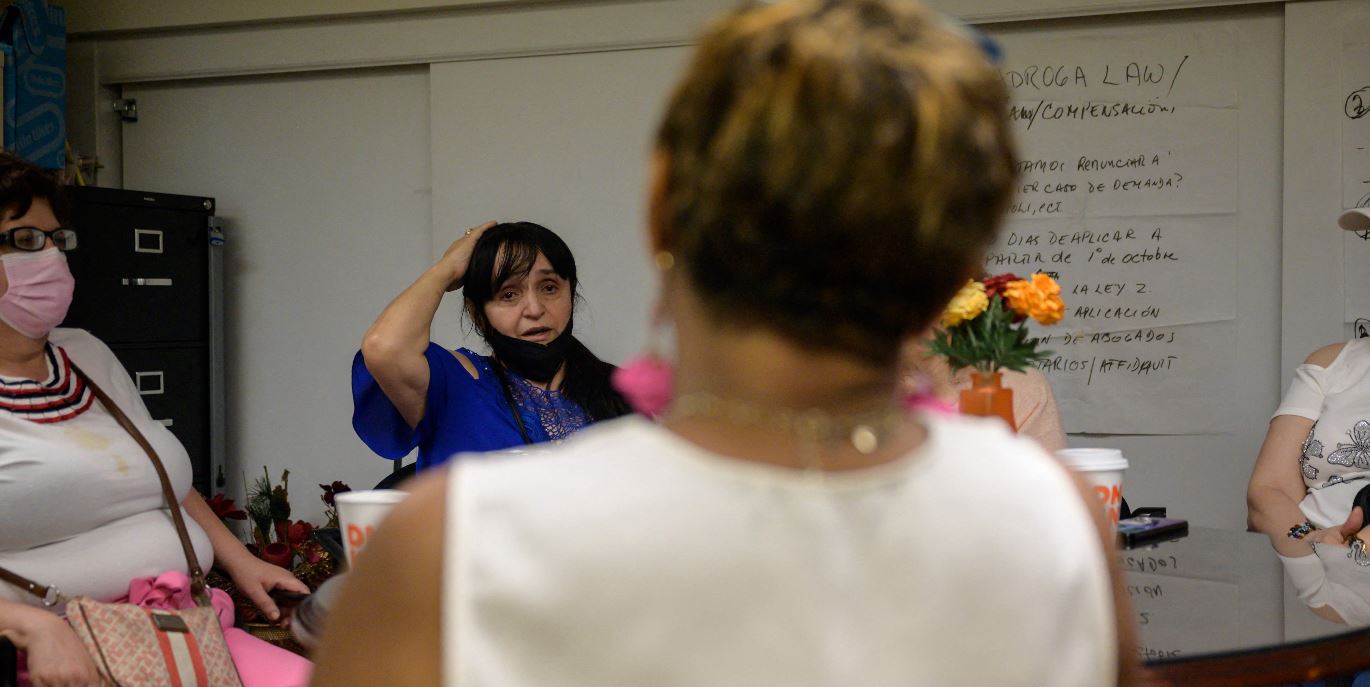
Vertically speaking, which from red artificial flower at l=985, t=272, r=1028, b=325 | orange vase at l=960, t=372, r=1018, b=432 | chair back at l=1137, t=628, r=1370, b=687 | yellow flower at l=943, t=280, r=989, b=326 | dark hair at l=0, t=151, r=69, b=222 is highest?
dark hair at l=0, t=151, r=69, b=222

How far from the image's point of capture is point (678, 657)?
0.60m

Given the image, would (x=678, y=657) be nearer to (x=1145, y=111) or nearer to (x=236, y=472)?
(x=1145, y=111)

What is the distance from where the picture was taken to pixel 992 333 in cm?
156

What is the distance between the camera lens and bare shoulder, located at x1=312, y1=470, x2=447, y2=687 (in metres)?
0.58

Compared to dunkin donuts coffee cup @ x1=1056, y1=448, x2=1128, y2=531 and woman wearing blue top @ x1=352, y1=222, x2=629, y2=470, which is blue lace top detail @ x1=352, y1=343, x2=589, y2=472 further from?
dunkin donuts coffee cup @ x1=1056, y1=448, x2=1128, y2=531

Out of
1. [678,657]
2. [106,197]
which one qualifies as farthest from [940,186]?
[106,197]

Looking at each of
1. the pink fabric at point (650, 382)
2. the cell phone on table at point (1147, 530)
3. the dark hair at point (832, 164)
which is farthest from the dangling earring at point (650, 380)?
the cell phone on table at point (1147, 530)

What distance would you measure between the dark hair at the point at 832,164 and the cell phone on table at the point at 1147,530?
5.01ft

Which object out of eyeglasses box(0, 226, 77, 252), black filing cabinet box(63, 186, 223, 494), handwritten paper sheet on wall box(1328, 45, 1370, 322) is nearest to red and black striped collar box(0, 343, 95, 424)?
eyeglasses box(0, 226, 77, 252)

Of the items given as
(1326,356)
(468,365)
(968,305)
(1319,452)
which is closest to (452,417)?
(468,365)

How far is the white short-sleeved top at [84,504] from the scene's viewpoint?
210 centimetres

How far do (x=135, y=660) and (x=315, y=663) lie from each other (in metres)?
1.56

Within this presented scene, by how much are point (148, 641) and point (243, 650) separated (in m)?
0.27

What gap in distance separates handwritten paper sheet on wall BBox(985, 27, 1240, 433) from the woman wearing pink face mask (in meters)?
2.38
